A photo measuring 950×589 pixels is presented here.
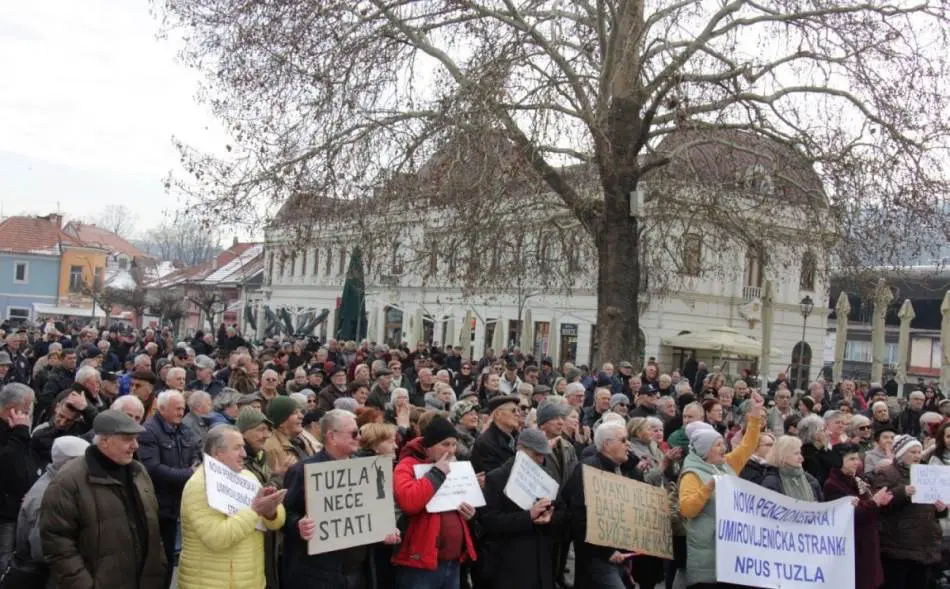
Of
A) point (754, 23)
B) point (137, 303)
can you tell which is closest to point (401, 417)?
point (754, 23)

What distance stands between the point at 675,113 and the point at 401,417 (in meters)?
9.73

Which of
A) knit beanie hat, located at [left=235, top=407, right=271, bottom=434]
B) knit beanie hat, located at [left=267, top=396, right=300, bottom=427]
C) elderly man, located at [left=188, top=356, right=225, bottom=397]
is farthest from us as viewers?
elderly man, located at [left=188, top=356, right=225, bottom=397]

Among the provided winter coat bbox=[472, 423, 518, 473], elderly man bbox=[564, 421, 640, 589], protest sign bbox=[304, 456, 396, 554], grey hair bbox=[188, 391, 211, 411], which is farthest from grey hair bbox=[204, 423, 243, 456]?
grey hair bbox=[188, 391, 211, 411]

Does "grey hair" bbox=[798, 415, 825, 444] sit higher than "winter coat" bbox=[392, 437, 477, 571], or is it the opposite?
"grey hair" bbox=[798, 415, 825, 444]

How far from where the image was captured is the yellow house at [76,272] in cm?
8550

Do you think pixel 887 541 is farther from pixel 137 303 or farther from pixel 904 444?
pixel 137 303

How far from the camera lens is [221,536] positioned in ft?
18.4

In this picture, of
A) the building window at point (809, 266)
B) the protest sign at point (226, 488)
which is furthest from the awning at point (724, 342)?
the protest sign at point (226, 488)

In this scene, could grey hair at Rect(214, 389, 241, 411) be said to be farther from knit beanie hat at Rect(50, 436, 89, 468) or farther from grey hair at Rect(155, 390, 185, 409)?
knit beanie hat at Rect(50, 436, 89, 468)

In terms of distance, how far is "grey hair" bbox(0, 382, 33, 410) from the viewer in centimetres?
726

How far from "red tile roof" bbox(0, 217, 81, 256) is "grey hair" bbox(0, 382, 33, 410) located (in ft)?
271

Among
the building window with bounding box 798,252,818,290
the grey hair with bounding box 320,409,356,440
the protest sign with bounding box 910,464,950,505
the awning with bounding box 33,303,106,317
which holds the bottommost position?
the awning with bounding box 33,303,106,317

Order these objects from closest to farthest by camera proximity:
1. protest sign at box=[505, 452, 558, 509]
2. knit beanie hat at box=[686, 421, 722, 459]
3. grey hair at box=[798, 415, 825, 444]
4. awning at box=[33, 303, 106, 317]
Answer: protest sign at box=[505, 452, 558, 509] → knit beanie hat at box=[686, 421, 722, 459] → grey hair at box=[798, 415, 825, 444] → awning at box=[33, 303, 106, 317]

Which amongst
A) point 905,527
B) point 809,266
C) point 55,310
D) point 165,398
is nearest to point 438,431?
point 165,398
